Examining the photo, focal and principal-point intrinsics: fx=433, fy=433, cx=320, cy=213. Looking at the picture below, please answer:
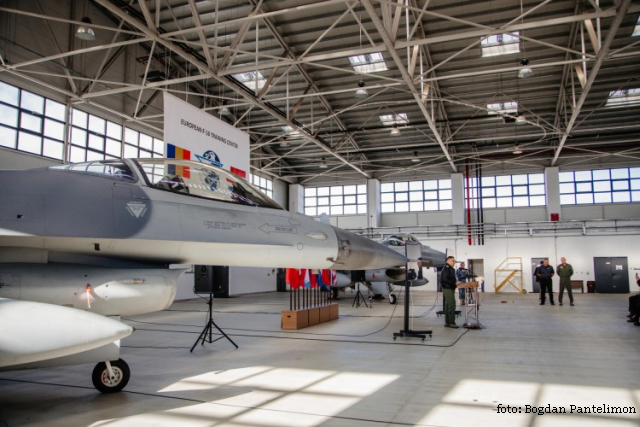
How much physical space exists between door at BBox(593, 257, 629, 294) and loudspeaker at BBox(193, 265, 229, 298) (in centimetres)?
2544

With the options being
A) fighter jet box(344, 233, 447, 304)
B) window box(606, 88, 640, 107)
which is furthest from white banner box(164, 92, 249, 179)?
window box(606, 88, 640, 107)

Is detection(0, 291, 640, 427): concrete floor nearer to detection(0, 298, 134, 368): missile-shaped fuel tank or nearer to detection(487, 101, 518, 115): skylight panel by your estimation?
detection(0, 298, 134, 368): missile-shaped fuel tank


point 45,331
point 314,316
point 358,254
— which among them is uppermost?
point 358,254

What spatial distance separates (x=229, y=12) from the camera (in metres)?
15.6

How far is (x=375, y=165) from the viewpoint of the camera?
29578 millimetres

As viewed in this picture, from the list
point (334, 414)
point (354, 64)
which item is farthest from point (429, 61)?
point (334, 414)

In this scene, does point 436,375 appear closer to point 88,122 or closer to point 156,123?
point 88,122

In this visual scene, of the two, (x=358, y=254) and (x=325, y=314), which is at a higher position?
(x=358, y=254)

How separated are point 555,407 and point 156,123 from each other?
66.0ft

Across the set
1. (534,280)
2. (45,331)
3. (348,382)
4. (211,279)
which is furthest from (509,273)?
(45,331)

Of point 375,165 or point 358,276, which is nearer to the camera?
point 358,276

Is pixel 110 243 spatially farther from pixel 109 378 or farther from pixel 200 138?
pixel 200 138

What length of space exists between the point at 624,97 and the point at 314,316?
60.4 feet

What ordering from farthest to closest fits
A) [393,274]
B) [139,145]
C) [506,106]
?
[506,106] → [139,145] → [393,274]
